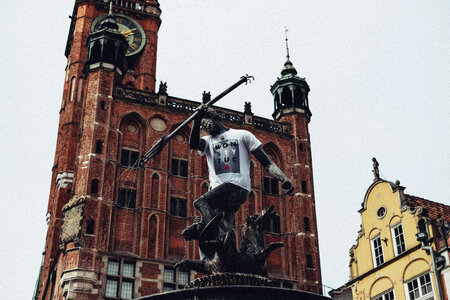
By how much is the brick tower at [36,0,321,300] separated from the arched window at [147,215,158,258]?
0.06m

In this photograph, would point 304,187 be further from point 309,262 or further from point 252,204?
point 309,262

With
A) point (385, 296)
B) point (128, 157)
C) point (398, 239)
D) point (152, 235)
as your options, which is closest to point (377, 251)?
point (398, 239)

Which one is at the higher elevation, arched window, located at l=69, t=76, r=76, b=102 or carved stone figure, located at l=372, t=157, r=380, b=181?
arched window, located at l=69, t=76, r=76, b=102

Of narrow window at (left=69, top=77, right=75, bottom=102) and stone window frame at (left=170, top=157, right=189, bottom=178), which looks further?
narrow window at (left=69, top=77, right=75, bottom=102)

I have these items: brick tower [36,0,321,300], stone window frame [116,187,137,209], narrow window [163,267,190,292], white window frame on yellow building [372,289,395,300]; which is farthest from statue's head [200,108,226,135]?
stone window frame [116,187,137,209]

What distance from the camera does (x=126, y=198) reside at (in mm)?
35062

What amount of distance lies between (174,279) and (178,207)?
413 centimetres

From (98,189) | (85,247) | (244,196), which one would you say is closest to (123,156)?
(98,189)

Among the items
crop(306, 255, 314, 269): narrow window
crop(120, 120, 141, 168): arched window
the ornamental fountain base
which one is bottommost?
the ornamental fountain base

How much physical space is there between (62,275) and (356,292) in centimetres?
1400

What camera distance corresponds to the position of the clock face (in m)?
50.1

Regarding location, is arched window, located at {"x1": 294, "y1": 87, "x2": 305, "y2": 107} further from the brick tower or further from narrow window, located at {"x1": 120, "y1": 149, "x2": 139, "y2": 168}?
narrow window, located at {"x1": 120, "y1": 149, "x2": 139, "y2": 168}

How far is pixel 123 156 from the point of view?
A: 3647cm

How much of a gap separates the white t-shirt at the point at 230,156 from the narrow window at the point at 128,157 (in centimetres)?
2588
